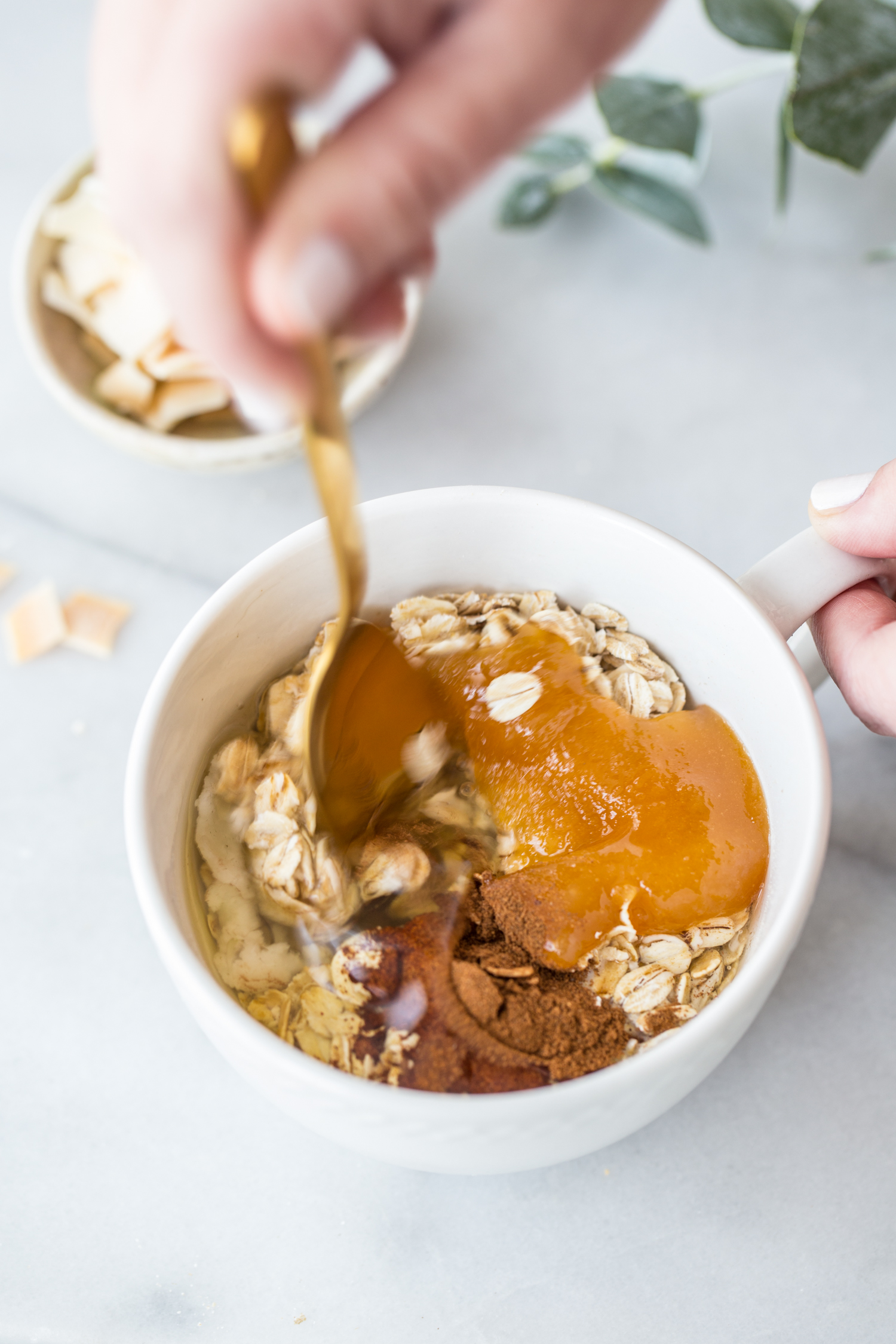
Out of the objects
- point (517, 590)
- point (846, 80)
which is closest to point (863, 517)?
point (517, 590)

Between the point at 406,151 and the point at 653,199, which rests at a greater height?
the point at 406,151

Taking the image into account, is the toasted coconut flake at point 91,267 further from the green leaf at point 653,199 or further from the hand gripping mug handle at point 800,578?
the hand gripping mug handle at point 800,578

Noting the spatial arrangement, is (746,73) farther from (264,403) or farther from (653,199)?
(264,403)

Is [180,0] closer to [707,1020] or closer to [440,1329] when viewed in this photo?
[707,1020]

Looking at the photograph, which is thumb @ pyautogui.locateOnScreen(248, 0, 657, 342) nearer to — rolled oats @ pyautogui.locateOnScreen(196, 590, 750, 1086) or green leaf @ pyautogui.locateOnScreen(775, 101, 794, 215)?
rolled oats @ pyautogui.locateOnScreen(196, 590, 750, 1086)

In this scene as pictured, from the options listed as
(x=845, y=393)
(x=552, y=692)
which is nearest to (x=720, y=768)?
(x=552, y=692)
